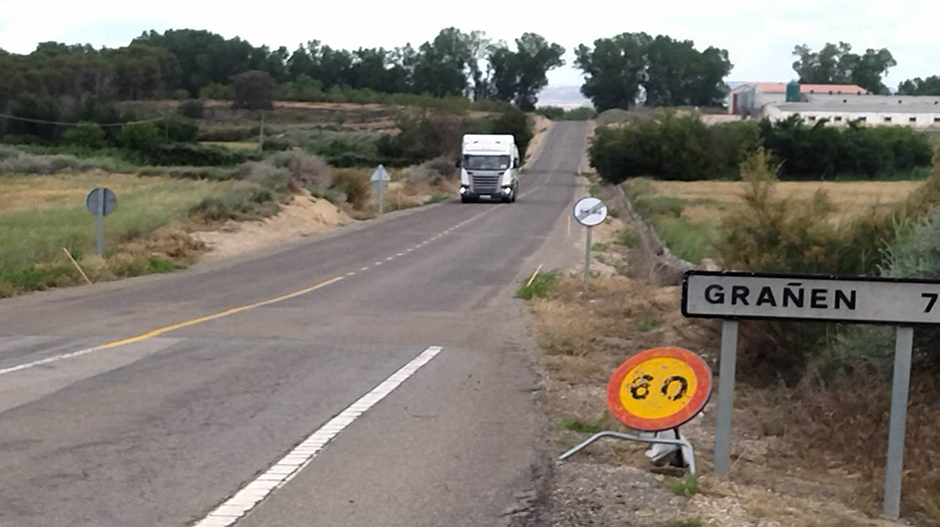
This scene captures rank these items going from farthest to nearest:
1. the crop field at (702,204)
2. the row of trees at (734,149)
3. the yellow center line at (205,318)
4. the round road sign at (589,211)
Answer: the row of trees at (734,149), the round road sign at (589,211), the crop field at (702,204), the yellow center line at (205,318)

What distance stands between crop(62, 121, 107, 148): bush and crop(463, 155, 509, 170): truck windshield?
53838 mm

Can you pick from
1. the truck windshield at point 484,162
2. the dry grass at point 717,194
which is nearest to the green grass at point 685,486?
the dry grass at point 717,194

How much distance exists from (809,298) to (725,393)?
0.86 metres

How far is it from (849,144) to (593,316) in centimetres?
7104

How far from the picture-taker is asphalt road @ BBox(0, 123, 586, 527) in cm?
711

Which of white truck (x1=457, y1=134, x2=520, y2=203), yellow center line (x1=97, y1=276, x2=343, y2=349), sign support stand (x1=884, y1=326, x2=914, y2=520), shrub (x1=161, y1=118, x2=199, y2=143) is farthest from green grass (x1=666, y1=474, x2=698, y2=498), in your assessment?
shrub (x1=161, y1=118, x2=199, y2=143)

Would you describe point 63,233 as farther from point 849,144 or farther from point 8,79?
point 8,79

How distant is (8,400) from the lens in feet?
33.0

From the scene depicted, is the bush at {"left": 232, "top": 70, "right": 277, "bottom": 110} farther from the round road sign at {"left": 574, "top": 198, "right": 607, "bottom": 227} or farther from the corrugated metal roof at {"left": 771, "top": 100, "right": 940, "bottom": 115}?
the round road sign at {"left": 574, "top": 198, "right": 607, "bottom": 227}

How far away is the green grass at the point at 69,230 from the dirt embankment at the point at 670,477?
1087 cm

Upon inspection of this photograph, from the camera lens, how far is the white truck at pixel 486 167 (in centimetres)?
5950

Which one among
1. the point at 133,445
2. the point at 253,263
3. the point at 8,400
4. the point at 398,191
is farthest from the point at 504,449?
the point at 398,191

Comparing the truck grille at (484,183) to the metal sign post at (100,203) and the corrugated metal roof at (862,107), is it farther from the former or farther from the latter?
the corrugated metal roof at (862,107)

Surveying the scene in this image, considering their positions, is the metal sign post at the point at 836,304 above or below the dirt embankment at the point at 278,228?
above
